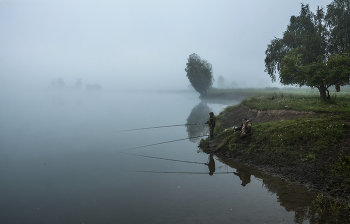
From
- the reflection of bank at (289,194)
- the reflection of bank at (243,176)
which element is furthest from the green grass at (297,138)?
the reflection of bank at (243,176)

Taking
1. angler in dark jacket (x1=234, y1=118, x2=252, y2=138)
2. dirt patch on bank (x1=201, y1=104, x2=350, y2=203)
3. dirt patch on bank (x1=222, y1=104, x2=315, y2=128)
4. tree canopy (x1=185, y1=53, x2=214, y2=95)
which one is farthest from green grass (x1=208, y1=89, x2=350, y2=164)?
tree canopy (x1=185, y1=53, x2=214, y2=95)

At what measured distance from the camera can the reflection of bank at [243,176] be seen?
40.7 feet

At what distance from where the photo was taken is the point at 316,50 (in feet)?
89.5

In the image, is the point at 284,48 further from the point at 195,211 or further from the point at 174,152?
the point at 195,211

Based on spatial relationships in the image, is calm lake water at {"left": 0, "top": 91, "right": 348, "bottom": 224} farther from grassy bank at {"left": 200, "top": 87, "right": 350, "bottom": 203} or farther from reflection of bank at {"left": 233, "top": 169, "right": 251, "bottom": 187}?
grassy bank at {"left": 200, "top": 87, "right": 350, "bottom": 203}

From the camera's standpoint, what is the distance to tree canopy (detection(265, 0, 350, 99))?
20.9 m

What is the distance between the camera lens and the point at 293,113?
1997cm

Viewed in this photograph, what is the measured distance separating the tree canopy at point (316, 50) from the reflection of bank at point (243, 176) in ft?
42.5

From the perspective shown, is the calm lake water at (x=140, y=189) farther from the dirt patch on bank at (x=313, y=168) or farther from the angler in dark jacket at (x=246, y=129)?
the angler in dark jacket at (x=246, y=129)

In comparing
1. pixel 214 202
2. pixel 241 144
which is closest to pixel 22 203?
pixel 214 202

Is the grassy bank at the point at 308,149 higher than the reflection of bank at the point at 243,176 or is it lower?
higher

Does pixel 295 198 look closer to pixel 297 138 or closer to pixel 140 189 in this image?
pixel 297 138

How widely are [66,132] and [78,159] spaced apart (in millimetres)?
14806

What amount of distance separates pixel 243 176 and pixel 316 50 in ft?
72.2
